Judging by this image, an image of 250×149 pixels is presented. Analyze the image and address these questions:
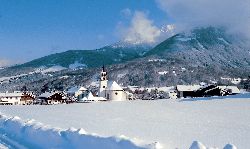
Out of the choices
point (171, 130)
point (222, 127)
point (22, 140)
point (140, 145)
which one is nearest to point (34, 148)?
point (22, 140)

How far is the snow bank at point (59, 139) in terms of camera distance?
18.7 m

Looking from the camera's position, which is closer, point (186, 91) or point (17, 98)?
point (186, 91)

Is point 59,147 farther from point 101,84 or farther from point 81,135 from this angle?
point 101,84

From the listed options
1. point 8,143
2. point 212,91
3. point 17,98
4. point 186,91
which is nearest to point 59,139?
point 8,143

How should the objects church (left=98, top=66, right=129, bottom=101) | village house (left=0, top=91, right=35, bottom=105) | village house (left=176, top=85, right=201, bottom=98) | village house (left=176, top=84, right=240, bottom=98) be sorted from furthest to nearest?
1. village house (left=0, top=91, right=35, bottom=105)
2. village house (left=176, top=85, right=201, bottom=98)
3. church (left=98, top=66, right=129, bottom=101)
4. village house (left=176, top=84, right=240, bottom=98)

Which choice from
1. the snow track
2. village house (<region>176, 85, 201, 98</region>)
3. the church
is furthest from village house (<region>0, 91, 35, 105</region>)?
the snow track

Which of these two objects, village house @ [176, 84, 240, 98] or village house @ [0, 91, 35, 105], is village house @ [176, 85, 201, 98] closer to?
village house @ [176, 84, 240, 98]

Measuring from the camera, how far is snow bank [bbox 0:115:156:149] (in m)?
18.7

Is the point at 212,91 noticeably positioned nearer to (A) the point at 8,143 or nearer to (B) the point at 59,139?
(A) the point at 8,143

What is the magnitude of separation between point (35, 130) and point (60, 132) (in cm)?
318

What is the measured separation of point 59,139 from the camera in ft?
73.2

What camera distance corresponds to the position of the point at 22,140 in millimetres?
24641

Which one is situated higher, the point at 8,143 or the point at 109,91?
the point at 109,91

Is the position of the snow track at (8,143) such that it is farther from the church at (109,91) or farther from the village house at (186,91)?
the village house at (186,91)
